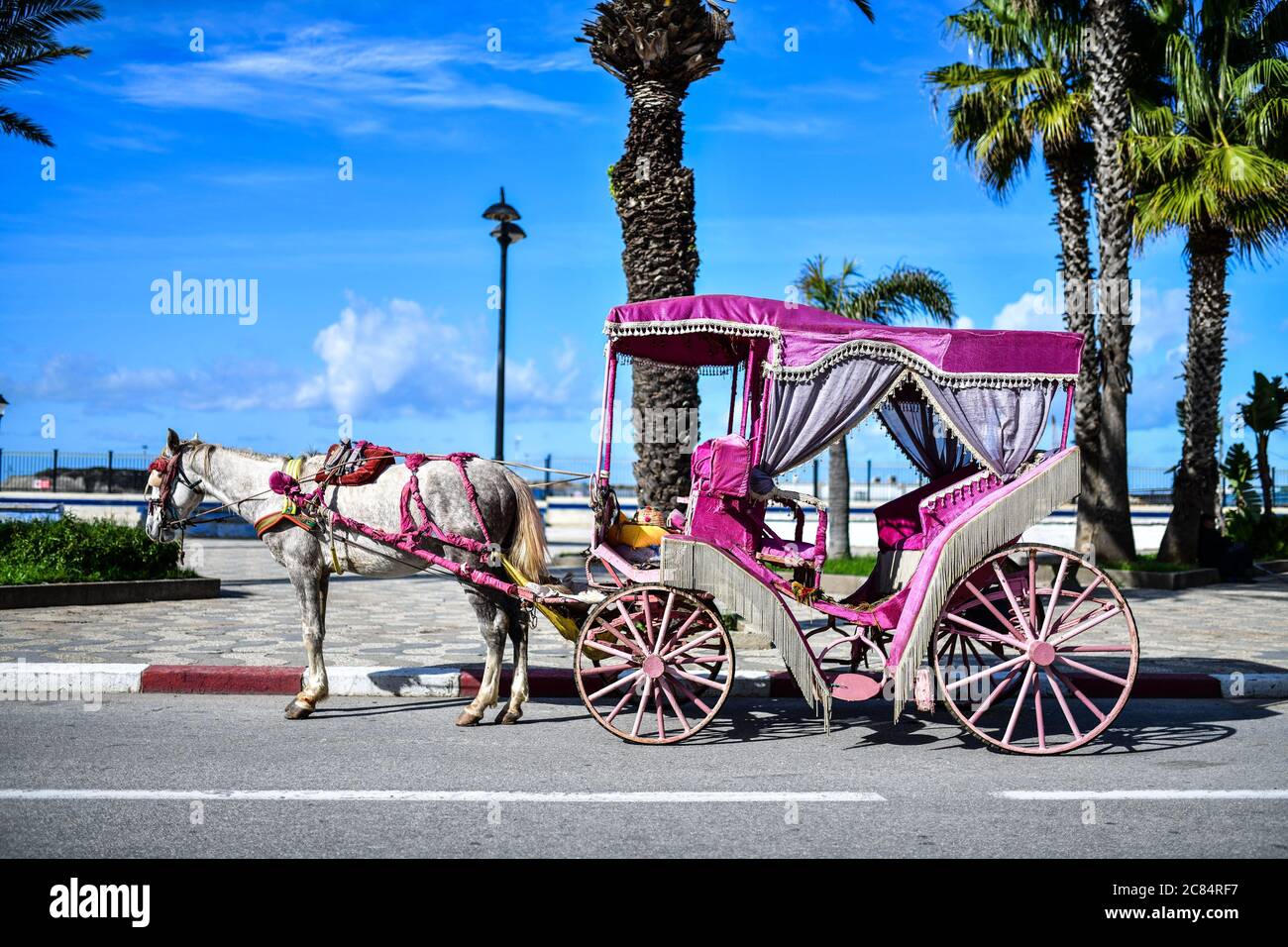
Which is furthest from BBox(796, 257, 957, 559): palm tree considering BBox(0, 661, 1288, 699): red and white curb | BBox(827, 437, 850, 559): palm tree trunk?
BBox(0, 661, 1288, 699): red and white curb

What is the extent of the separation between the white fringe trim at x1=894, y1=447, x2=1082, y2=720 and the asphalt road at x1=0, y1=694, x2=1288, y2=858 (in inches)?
23.7

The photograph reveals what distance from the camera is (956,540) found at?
6.63 metres

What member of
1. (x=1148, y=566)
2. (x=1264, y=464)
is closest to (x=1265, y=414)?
(x=1264, y=464)

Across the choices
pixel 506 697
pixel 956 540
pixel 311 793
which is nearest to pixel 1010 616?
pixel 956 540

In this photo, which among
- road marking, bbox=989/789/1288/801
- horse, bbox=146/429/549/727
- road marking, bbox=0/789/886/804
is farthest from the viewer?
horse, bbox=146/429/549/727

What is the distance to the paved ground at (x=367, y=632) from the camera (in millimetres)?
9684

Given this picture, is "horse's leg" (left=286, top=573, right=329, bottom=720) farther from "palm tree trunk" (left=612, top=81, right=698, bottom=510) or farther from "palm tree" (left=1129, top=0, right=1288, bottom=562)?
"palm tree" (left=1129, top=0, right=1288, bottom=562)

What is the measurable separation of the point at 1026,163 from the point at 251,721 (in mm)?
18691

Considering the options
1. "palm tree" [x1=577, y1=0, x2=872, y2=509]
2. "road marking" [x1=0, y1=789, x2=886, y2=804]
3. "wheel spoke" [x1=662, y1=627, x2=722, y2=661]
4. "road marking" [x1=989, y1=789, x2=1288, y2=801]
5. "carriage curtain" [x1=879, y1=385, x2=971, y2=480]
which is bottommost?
"road marking" [x1=0, y1=789, x2=886, y2=804]

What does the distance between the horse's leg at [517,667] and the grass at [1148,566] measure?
14.3m

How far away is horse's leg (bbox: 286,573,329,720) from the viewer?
7570mm

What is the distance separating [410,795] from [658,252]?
7.64 meters

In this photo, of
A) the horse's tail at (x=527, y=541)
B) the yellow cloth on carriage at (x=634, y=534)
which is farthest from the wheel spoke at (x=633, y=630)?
the horse's tail at (x=527, y=541)

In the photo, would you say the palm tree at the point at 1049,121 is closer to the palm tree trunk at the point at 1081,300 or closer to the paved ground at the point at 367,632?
the palm tree trunk at the point at 1081,300
